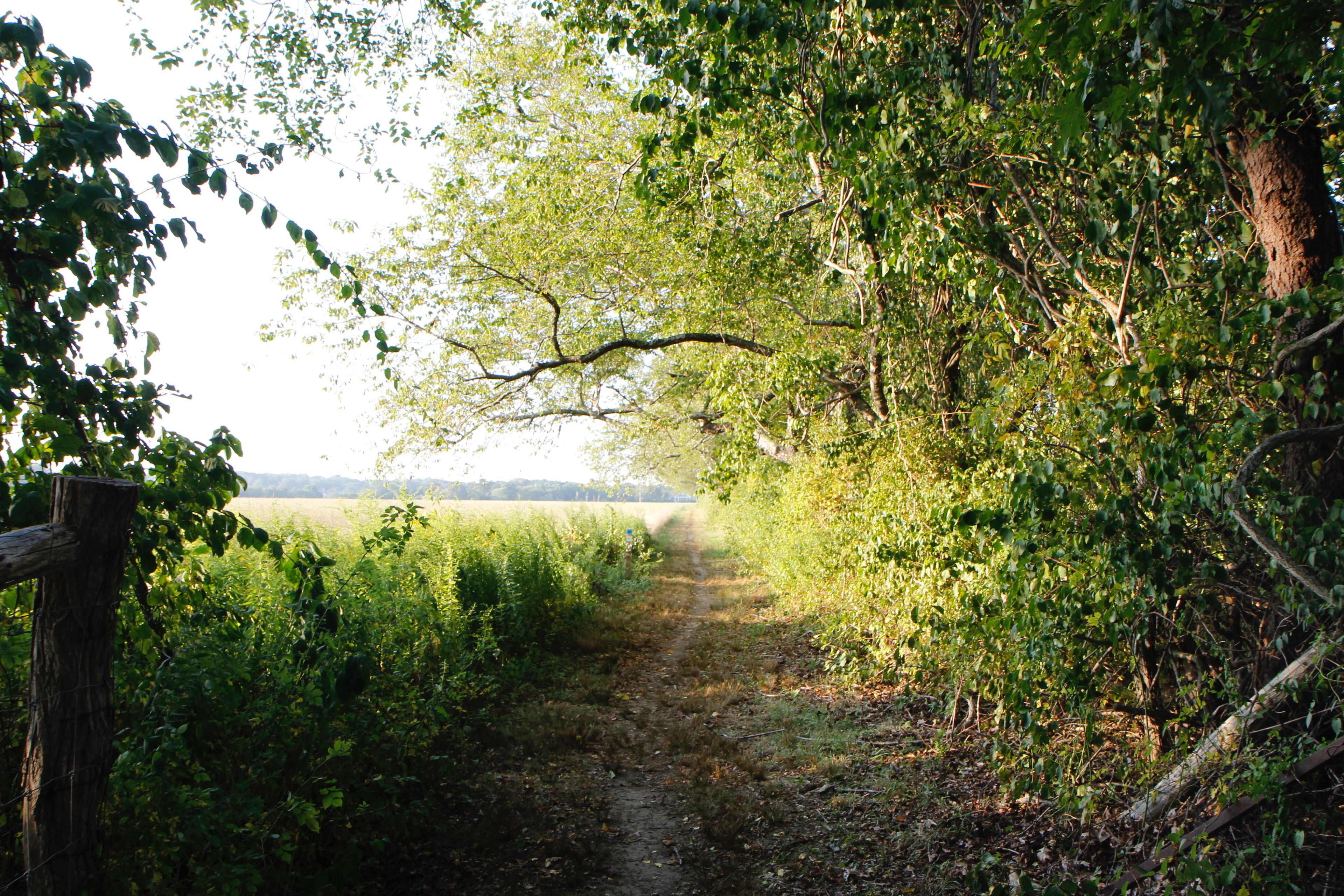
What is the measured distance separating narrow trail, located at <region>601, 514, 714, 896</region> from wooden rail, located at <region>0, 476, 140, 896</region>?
2894 mm

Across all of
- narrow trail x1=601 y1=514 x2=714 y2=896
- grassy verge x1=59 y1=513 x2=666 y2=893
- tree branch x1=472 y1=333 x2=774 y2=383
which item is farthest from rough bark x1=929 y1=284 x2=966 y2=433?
grassy verge x1=59 y1=513 x2=666 y2=893

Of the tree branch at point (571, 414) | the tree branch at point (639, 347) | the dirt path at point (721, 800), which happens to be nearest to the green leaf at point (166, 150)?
the dirt path at point (721, 800)

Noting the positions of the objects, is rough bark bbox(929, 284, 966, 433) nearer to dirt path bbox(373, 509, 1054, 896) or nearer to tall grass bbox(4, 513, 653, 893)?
dirt path bbox(373, 509, 1054, 896)

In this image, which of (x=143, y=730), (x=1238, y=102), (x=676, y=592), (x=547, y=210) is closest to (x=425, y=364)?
(x=547, y=210)

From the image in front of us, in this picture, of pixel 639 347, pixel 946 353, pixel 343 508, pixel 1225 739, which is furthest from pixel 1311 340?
pixel 639 347

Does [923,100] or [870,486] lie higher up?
[923,100]

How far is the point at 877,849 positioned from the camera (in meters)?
4.52

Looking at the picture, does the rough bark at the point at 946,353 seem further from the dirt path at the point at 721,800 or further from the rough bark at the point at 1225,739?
the rough bark at the point at 1225,739

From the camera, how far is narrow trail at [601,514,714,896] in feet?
14.3

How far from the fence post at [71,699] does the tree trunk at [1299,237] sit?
4738 mm

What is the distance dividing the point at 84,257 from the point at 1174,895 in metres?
4.83

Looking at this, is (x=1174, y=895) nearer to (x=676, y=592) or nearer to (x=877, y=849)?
(x=877, y=849)

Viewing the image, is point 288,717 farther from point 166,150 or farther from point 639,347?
point 639,347

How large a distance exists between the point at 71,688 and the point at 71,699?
0.03m
